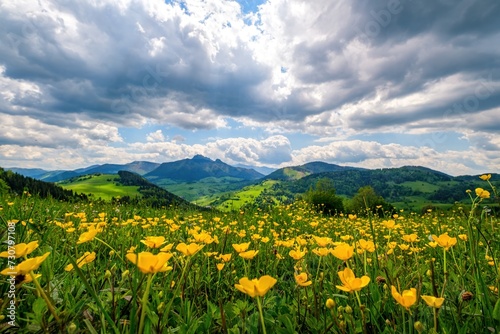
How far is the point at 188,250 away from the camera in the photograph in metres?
1.52

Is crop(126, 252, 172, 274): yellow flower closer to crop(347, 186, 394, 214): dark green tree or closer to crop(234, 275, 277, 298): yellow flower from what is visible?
crop(234, 275, 277, 298): yellow flower

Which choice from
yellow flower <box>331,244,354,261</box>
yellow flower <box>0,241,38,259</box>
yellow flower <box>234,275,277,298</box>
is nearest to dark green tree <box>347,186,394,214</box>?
yellow flower <box>331,244,354,261</box>

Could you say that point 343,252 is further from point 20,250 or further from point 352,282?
point 20,250

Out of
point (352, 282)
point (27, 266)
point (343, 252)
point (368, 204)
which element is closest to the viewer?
point (27, 266)

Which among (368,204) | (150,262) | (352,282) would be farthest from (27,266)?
(368,204)

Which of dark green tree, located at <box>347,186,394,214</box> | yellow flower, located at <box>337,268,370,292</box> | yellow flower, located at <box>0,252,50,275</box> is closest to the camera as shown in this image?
yellow flower, located at <box>0,252,50,275</box>

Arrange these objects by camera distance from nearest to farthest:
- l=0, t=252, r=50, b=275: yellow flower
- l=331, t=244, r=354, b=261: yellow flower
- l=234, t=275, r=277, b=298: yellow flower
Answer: l=0, t=252, r=50, b=275: yellow flower → l=234, t=275, r=277, b=298: yellow flower → l=331, t=244, r=354, b=261: yellow flower

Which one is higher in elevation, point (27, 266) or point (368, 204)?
point (27, 266)

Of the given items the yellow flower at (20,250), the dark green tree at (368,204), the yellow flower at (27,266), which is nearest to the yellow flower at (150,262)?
the yellow flower at (27,266)

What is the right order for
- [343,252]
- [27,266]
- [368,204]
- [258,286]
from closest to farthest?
[27,266]
[258,286]
[343,252]
[368,204]

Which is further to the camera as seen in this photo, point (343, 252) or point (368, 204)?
point (368, 204)

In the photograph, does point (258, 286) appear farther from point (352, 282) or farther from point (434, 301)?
point (434, 301)

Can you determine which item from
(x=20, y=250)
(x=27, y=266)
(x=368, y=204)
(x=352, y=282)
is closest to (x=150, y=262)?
(x=27, y=266)

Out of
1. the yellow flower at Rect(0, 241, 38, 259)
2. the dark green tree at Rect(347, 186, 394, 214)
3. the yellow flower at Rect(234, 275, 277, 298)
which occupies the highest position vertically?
the yellow flower at Rect(0, 241, 38, 259)
